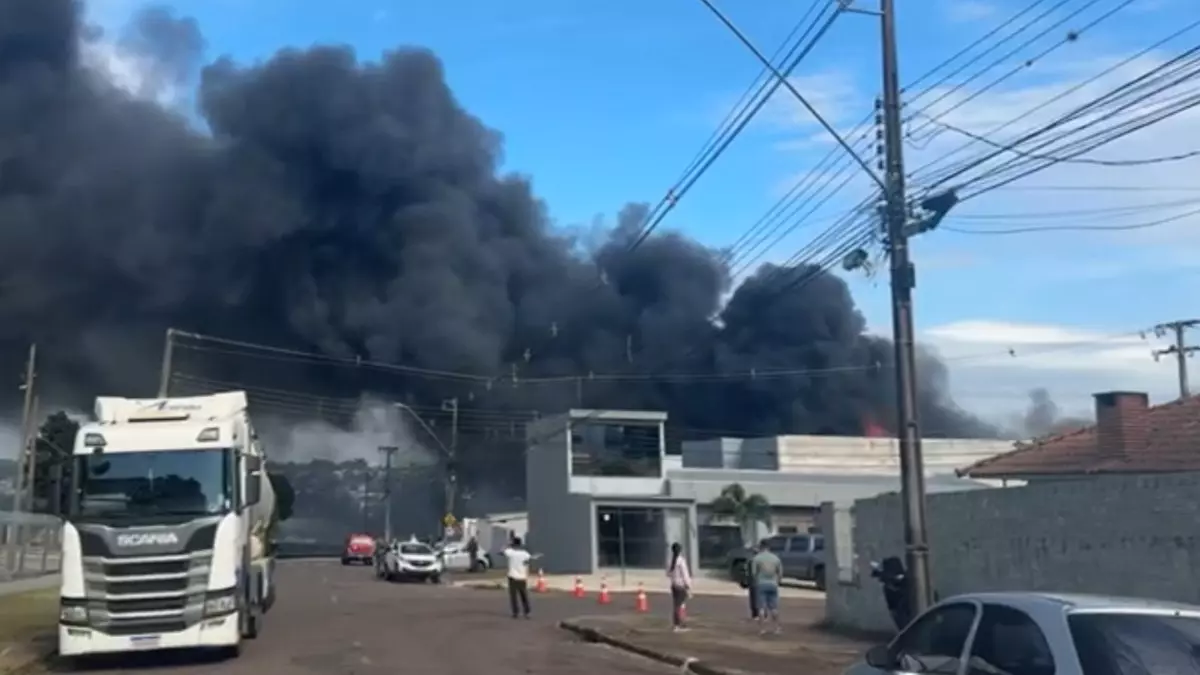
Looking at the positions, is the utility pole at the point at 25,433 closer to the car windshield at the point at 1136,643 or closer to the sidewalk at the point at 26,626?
the sidewalk at the point at 26,626

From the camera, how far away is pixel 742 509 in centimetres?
5419

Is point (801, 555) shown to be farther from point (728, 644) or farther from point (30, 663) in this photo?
point (30, 663)

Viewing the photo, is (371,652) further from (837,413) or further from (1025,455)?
(837,413)

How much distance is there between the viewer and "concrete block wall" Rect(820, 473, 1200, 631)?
14.9 metres

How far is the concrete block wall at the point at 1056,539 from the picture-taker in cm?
1491

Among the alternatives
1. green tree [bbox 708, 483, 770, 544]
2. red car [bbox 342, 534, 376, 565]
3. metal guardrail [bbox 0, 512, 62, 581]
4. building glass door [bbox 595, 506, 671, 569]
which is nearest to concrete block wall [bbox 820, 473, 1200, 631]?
metal guardrail [bbox 0, 512, 62, 581]

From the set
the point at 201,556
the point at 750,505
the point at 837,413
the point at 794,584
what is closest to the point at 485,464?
the point at 837,413

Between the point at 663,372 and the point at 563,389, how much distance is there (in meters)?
5.29

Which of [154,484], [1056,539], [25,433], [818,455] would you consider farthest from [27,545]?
[1056,539]

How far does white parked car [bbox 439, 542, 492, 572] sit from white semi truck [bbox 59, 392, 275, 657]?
39689 mm

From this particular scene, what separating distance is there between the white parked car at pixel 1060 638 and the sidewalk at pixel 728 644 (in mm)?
9167

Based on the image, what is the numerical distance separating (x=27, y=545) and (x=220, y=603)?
30336 millimetres

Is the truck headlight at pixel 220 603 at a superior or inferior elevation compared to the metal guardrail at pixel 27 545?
inferior

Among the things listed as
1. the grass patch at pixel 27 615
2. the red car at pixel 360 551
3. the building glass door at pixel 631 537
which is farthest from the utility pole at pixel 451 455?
the grass patch at pixel 27 615
